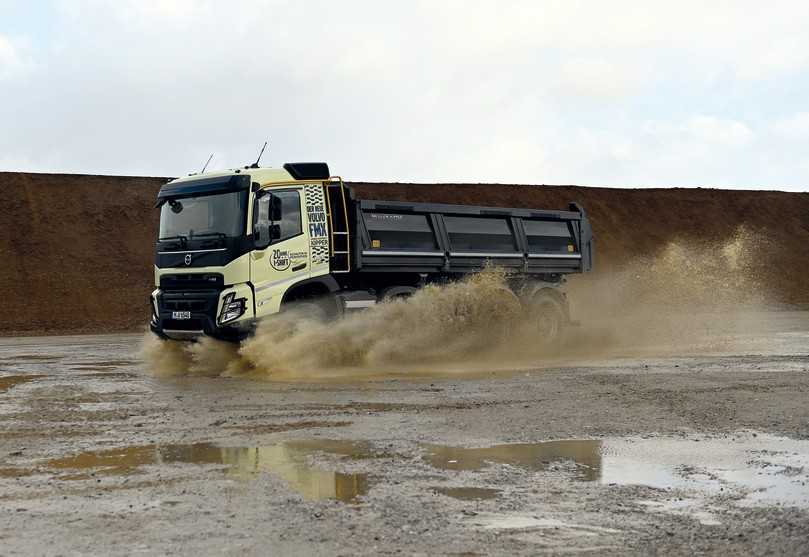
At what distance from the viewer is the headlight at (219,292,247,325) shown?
13867 mm

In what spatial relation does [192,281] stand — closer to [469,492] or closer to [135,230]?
[469,492]

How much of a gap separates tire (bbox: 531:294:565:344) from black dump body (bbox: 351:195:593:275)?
625mm

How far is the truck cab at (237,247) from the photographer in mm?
13930

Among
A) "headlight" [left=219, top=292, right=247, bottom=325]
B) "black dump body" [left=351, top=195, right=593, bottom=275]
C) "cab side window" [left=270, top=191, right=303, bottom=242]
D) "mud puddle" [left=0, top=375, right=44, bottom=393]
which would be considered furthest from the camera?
"black dump body" [left=351, top=195, right=593, bottom=275]

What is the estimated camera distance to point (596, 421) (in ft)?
30.6

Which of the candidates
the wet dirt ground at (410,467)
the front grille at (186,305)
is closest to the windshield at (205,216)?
the front grille at (186,305)

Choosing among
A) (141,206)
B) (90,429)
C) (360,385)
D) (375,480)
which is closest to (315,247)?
(360,385)

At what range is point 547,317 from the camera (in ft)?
61.0

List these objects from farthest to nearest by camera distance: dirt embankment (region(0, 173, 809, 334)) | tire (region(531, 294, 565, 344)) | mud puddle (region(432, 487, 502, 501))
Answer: dirt embankment (region(0, 173, 809, 334)) → tire (region(531, 294, 565, 344)) → mud puddle (region(432, 487, 502, 501))

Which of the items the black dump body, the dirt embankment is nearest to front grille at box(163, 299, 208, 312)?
the black dump body

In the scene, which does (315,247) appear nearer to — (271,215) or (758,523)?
(271,215)

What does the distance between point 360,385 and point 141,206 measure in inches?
1612

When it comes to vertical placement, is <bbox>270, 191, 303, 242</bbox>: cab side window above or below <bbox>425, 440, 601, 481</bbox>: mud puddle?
above

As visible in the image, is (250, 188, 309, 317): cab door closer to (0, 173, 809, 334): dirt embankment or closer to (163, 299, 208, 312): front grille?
(163, 299, 208, 312): front grille
